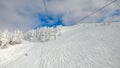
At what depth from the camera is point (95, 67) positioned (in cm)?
859

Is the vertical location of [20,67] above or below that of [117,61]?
below

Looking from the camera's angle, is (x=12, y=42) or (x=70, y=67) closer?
(x=70, y=67)

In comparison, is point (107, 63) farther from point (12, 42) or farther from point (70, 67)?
point (12, 42)

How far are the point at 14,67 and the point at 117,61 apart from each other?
34.3 ft

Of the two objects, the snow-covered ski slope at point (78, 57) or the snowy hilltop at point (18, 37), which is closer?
the snow-covered ski slope at point (78, 57)

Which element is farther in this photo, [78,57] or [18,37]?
[18,37]

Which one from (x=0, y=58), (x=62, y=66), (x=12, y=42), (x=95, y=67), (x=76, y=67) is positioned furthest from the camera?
(x=12, y=42)

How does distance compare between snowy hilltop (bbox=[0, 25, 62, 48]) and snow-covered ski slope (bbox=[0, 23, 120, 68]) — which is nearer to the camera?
snow-covered ski slope (bbox=[0, 23, 120, 68])

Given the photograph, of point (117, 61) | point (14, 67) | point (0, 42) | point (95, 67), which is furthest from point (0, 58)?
point (117, 61)

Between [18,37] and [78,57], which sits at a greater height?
[18,37]

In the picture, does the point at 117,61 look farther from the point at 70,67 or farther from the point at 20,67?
the point at 20,67

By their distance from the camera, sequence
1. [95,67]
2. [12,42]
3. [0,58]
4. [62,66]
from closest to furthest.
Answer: [95,67], [62,66], [0,58], [12,42]

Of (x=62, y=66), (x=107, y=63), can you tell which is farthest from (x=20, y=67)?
(x=107, y=63)

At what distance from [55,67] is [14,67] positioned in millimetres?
4816
